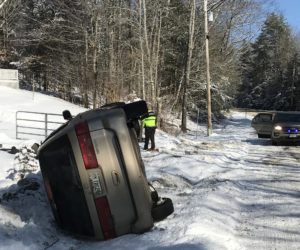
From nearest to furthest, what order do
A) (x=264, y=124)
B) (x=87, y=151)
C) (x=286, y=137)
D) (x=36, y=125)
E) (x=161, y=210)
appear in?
(x=87, y=151), (x=161, y=210), (x=286, y=137), (x=36, y=125), (x=264, y=124)

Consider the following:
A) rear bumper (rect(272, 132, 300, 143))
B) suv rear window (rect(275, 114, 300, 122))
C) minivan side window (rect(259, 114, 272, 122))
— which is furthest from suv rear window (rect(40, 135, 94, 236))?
minivan side window (rect(259, 114, 272, 122))

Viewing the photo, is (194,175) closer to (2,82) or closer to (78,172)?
(78,172)

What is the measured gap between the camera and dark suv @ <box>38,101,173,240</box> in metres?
3.53

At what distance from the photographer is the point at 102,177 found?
11.6 feet

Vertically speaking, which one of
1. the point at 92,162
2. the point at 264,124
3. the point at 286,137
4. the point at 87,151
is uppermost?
the point at 87,151

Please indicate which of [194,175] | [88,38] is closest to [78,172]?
[194,175]

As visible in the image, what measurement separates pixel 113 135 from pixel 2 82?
24.0 metres

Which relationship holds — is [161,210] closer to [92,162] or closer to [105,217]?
[105,217]

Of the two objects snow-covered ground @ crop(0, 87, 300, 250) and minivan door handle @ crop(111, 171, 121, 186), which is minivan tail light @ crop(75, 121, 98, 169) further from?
snow-covered ground @ crop(0, 87, 300, 250)

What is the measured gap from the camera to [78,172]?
11.7ft

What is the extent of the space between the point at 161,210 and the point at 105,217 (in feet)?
2.93

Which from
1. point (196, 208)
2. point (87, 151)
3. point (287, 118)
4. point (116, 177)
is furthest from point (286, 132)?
point (87, 151)

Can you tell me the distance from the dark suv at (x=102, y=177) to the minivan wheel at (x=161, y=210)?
11.5 inches

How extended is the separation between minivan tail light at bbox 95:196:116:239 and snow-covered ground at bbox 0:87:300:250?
0.10 meters
